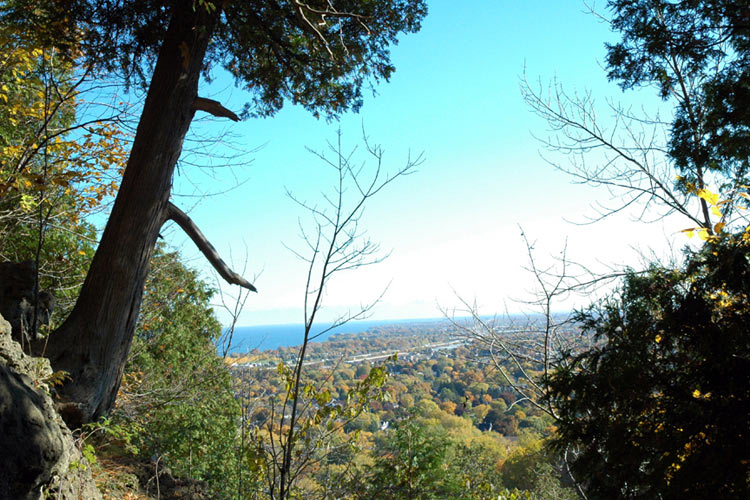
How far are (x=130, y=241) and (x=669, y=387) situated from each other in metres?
3.13

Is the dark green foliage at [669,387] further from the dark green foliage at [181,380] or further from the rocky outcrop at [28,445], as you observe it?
the dark green foliage at [181,380]

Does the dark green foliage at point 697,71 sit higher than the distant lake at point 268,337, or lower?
higher

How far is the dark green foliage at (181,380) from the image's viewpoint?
249 inches

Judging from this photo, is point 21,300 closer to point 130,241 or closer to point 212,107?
point 130,241

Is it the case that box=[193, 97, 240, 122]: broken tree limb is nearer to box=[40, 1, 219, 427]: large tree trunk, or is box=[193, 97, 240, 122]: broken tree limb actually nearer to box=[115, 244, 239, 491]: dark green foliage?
box=[40, 1, 219, 427]: large tree trunk

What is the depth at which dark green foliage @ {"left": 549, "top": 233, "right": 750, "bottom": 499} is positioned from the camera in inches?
57.6

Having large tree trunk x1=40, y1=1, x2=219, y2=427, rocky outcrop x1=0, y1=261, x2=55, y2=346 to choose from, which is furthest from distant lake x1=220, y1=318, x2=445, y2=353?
rocky outcrop x1=0, y1=261, x2=55, y2=346

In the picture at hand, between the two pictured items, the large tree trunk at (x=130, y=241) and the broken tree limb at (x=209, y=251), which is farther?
the broken tree limb at (x=209, y=251)

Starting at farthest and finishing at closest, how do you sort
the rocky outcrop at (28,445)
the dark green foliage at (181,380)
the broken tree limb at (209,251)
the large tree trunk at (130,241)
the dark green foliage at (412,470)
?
the dark green foliage at (181,380) < the dark green foliage at (412,470) < the broken tree limb at (209,251) < the large tree trunk at (130,241) < the rocky outcrop at (28,445)

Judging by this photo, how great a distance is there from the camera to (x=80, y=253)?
18.1ft

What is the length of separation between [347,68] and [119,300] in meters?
2.84

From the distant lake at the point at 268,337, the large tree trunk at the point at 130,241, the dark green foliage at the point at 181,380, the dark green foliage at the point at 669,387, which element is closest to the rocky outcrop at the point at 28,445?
the large tree trunk at the point at 130,241

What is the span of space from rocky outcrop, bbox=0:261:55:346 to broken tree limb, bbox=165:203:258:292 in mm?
1106

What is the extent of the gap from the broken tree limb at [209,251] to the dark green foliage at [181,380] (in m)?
3.64
